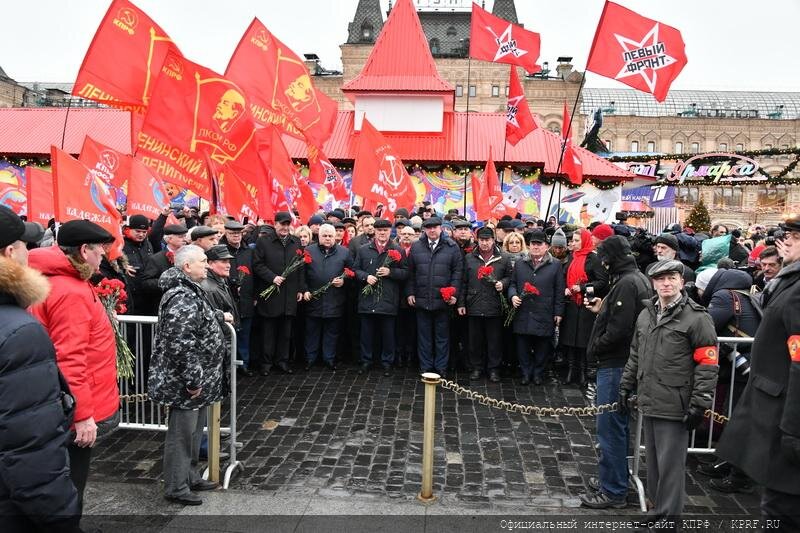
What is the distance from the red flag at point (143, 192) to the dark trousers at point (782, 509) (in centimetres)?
723

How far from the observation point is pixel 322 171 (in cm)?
1288

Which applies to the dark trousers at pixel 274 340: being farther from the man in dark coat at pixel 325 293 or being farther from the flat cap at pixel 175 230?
the flat cap at pixel 175 230

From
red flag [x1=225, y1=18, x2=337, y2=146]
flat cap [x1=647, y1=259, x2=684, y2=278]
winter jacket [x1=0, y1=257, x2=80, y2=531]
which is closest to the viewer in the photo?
winter jacket [x1=0, y1=257, x2=80, y2=531]

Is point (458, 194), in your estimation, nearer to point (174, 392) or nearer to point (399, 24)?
point (399, 24)

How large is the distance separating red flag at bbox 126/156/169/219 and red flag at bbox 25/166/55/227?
4.71ft

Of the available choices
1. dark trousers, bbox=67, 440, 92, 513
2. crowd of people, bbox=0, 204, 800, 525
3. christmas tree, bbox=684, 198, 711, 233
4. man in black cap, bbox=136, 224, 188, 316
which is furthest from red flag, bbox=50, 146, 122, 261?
christmas tree, bbox=684, 198, 711, 233

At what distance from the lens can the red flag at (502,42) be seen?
1311cm

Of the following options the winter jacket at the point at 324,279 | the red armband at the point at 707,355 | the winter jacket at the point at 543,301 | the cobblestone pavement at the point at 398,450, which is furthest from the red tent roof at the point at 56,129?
the red armband at the point at 707,355

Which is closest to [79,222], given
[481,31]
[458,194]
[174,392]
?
[174,392]

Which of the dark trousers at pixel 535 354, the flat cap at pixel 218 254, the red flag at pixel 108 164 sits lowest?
the dark trousers at pixel 535 354

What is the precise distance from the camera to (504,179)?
22.5 meters

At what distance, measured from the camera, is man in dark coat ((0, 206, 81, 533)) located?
8.24ft

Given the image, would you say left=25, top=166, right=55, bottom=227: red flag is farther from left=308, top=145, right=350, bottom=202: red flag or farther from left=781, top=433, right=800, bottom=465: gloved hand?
left=781, top=433, right=800, bottom=465: gloved hand

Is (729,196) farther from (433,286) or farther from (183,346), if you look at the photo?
(183,346)
